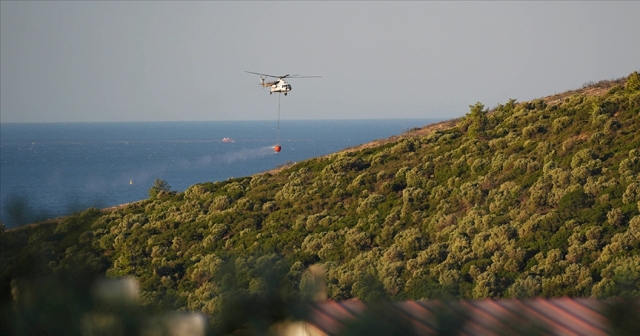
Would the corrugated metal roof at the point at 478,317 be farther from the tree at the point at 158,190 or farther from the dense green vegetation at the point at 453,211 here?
the tree at the point at 158,190

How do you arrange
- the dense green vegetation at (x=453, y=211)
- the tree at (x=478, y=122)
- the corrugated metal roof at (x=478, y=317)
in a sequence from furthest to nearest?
the tree at (x=478, y=122)
the dense green vegetation at (x=453, y=211)
the corrugated metal roof at (x=478, y=317)

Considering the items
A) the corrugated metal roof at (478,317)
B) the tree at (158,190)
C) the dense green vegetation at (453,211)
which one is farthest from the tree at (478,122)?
the corrugated metal roof at (478,317)

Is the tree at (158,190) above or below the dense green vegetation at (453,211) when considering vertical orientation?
below

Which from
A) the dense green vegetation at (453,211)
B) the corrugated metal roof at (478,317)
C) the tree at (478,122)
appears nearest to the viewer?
the corrugated metal roof at (478,317)

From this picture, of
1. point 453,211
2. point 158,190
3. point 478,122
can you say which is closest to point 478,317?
point 453,211

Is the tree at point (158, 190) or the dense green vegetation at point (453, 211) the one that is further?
the tree at point (158, 190)
